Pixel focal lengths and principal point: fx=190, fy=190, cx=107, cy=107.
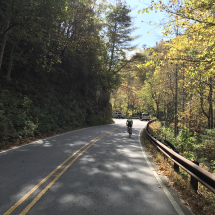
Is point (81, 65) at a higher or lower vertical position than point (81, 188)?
higher

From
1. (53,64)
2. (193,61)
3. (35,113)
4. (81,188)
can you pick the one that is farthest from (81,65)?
(81,188)

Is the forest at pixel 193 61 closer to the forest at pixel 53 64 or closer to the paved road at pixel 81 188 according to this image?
the paved road at pixel 81 188

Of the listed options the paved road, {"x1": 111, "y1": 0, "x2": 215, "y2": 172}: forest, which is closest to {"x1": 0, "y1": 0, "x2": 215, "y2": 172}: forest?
{"x1": 111, "y1": 0, "x2": 215, "y2": 172}: forest

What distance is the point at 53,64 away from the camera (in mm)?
22641

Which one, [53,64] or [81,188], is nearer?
[81,188]

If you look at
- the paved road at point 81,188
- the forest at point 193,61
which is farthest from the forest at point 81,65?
the paved road at point 81,188

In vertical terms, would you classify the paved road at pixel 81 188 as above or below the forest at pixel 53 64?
below

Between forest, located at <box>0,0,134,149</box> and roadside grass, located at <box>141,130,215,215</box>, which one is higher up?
forest, located at <box>0,0,134,149</box>

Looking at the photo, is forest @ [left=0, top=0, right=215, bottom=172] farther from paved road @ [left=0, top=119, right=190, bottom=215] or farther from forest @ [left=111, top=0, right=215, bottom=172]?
paved road @ [left=0, top=119, right=190, bottom=215]

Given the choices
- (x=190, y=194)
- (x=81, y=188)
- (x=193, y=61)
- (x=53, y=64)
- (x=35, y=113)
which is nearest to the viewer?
(x=190, y=194)

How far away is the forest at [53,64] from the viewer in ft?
38.1

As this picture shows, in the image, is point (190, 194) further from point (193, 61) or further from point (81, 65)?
point (81, 65)

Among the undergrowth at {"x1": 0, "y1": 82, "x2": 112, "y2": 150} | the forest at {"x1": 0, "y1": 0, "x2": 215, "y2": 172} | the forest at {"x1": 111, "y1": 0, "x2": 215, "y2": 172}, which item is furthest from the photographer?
the undergrowth at {"x1": 0, "y1": 82, "x2": 112, "y2": 150}

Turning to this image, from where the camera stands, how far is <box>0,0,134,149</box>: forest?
1160 centimetres
